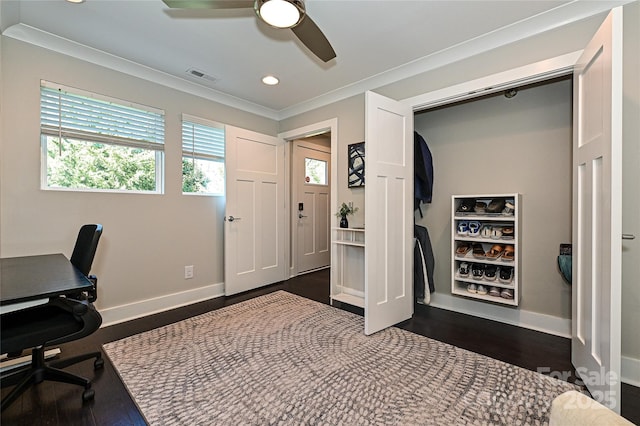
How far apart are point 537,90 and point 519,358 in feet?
7.57

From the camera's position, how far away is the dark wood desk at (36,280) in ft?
4.09

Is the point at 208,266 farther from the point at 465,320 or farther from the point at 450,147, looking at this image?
the point at 450,147

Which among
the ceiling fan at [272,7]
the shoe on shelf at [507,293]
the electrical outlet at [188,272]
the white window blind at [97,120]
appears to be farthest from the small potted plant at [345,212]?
the white window blind at [97,120]

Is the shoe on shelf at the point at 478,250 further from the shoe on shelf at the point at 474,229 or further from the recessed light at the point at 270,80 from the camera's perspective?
the recessed light at the point at 270,80

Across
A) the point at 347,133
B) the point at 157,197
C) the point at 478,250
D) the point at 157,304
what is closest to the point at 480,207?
the point at 478,250

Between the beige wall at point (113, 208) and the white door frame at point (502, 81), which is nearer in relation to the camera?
the white door frame at point (502, 81)

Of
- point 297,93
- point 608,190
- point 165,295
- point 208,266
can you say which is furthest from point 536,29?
point 165,295

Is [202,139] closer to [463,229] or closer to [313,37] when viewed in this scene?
[313,37]

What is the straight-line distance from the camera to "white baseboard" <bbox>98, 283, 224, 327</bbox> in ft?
8.58

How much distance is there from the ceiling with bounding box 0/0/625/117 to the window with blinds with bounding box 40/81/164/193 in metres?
0.40

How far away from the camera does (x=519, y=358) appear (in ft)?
6.67

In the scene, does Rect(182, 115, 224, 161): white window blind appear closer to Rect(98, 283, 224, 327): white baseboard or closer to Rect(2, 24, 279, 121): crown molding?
Rect(2, 24, 279, 121): crown molding

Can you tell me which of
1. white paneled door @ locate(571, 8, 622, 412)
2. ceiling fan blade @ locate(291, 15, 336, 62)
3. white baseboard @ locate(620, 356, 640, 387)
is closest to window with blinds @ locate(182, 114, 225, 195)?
ceiling fan blade @ locate(291, 15, 336, 62)

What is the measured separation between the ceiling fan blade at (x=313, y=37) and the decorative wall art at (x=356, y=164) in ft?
4.08
